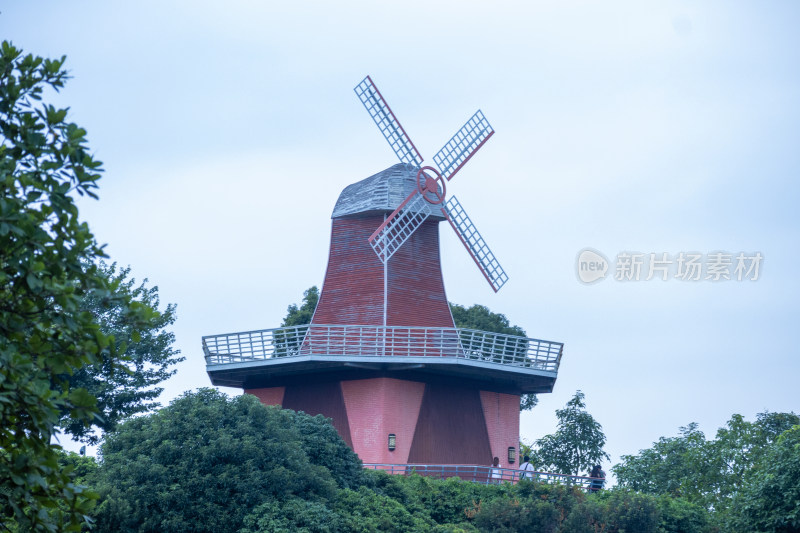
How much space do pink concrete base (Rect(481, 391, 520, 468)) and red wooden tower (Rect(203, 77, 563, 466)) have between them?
0.04m

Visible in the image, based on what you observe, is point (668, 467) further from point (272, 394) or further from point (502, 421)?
point (272, 394)

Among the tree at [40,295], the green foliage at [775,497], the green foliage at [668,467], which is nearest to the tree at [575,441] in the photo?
the green foliage at [668,467]

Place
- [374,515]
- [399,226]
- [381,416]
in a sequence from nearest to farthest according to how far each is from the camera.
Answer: [374,515] → [381,416] → [399,226]

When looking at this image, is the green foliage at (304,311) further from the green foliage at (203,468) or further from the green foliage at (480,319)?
the green foliage at (203,468)

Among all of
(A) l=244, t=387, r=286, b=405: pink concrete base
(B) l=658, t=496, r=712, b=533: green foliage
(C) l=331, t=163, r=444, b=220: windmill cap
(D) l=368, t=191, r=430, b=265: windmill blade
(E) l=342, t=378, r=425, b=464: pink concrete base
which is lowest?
(B) l=658, t=496, r=712, b=533: green foliage

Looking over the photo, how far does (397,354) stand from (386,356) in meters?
0.53

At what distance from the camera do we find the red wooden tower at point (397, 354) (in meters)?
29.2

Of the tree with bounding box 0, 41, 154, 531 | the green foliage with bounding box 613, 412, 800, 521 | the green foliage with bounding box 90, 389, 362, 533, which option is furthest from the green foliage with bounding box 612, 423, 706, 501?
the tree with bounding box 0, 41, 154, 531

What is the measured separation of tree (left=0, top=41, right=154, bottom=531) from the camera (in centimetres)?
780

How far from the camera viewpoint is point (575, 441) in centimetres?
3512

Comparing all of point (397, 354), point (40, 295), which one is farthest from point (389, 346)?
point (40, 295)

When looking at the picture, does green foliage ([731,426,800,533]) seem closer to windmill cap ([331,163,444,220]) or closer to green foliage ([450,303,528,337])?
windmill cap ([331,163,444,220])

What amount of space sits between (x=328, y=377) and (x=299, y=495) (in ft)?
30.3

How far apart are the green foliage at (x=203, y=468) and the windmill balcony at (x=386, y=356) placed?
20.1 feet
